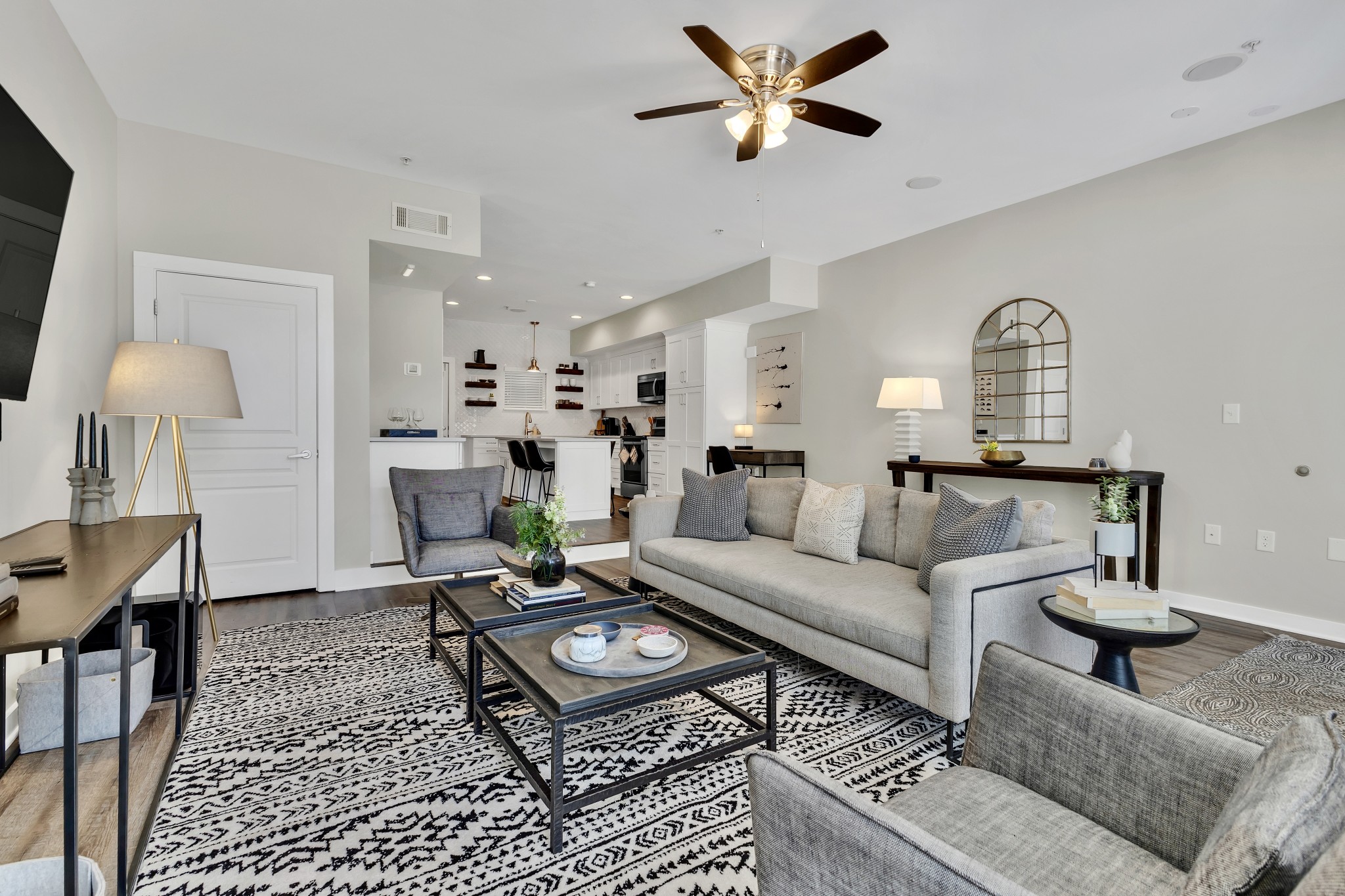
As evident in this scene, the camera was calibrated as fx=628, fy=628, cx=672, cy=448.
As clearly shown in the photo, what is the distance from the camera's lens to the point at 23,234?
6.27 feet

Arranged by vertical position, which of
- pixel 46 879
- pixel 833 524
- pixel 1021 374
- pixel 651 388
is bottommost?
pixel 46 879

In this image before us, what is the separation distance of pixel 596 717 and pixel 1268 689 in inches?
117

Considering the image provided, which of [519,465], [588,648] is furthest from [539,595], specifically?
[519,465]

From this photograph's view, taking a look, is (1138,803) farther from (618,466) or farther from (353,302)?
(618,466)

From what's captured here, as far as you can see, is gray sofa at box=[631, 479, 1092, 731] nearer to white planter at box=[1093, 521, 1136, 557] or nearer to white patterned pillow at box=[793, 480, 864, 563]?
white patterned pillow at box=[793, 480, 864, 563]

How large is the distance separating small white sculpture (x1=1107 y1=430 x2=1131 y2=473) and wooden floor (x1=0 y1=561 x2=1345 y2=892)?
102 cm

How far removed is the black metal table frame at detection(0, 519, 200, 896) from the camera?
1000mm

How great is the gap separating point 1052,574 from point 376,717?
2.58 meters

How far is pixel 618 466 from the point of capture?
978 centimetres

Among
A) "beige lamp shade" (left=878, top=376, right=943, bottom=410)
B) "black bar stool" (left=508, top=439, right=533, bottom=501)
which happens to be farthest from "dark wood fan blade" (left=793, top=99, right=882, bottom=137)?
"black bar stool" (left=508, top=439, right=533, bottom=501)

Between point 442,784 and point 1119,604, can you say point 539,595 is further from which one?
point 1119,604

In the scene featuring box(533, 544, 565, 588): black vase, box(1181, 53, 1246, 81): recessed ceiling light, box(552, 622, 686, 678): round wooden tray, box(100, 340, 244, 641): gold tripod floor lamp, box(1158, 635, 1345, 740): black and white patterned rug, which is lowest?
box(1158, 635, 1345, 740): black and white patterned rug

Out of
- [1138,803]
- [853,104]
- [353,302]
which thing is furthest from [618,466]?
[1138,803]

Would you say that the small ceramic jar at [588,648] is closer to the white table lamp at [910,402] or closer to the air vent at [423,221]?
the air vent at [423,221]
